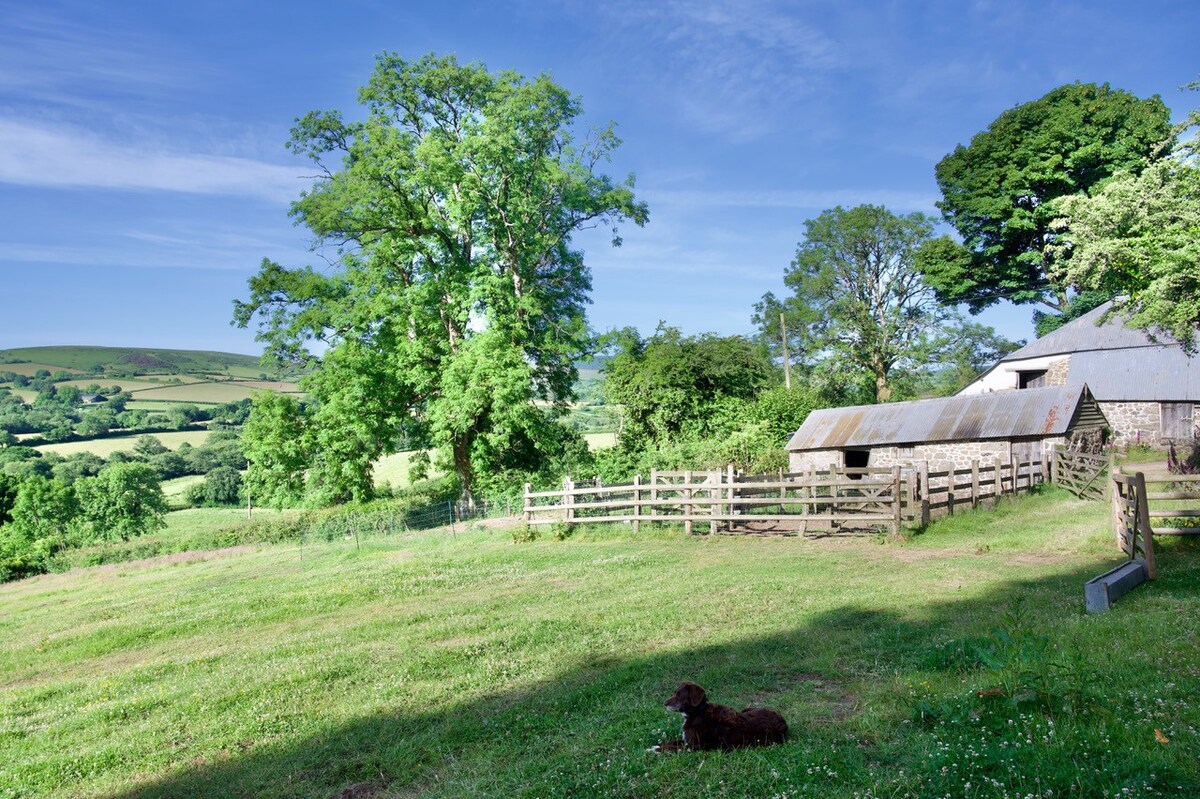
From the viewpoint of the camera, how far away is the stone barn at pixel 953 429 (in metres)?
25.6

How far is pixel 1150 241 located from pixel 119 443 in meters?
86.5

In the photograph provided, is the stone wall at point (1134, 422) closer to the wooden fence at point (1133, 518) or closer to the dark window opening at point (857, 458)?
the dark window opening at point (857, 458)

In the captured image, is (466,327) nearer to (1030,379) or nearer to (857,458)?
(857,458)

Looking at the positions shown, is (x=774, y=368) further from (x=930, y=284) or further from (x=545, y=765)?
(x=545, y=765)

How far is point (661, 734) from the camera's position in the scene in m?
5.38

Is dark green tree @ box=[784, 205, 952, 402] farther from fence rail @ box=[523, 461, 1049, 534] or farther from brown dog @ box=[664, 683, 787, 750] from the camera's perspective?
brown dog @ box=[664, 683, 787, 750]

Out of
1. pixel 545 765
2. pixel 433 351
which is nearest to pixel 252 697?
pixel 545 765

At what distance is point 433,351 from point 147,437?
58849 mm

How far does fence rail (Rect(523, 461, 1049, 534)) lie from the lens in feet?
55.6

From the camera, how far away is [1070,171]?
43875 mm

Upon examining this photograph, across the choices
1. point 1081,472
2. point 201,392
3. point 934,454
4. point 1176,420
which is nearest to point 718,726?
point 1081,472

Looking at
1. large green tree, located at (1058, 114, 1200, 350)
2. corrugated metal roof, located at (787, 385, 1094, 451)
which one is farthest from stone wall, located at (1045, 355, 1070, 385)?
large green tree, located at (1058, 114, 1200, 350)

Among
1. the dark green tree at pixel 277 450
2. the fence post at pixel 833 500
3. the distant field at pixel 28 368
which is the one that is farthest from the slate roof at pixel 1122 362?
the distant field at pixel 28 368

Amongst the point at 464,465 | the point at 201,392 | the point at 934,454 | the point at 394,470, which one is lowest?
the point at 394,470
